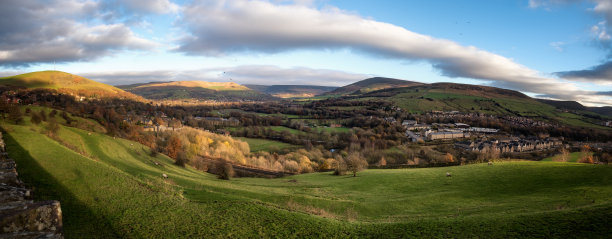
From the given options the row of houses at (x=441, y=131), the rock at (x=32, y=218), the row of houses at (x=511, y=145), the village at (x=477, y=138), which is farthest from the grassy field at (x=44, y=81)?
the row of houses at (x=511, y=145)

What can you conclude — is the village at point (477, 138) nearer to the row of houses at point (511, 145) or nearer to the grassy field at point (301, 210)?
the row of houses at point (511, 145)

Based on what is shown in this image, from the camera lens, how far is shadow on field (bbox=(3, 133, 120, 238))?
9953 mm

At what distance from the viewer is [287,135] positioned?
375 feet

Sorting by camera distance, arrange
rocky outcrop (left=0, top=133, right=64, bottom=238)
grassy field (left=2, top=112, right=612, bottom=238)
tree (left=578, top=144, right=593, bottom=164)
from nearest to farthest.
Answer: rocky outcrop (left=0, top=133, right=64, bottom=238) → grassy field (left=2, top=112, right=612, bottom=238) → tree (left=578, top=144, right=593, bottom=164)

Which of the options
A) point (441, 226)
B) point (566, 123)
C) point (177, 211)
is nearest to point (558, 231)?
point (441, 226)

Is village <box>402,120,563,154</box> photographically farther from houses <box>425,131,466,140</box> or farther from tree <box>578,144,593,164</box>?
tree <box>578,144,593,164</box>

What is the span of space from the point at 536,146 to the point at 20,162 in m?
133

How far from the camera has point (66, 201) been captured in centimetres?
1195

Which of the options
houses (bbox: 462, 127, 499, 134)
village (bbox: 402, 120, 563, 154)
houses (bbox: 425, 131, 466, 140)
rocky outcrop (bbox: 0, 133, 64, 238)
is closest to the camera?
rocky outcrop (bbox: 0, 133, 64, 238)

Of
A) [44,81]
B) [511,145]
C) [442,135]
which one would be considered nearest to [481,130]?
[442,135]

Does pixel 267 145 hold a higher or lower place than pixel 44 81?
lower

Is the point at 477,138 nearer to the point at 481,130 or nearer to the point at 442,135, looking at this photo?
the point at 442,135

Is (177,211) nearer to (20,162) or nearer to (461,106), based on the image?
(20,162)

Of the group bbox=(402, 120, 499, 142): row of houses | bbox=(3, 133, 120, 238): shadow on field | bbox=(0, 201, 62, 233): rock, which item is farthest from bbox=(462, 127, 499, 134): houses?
bbox=(0, 201, 62, 233): rock
